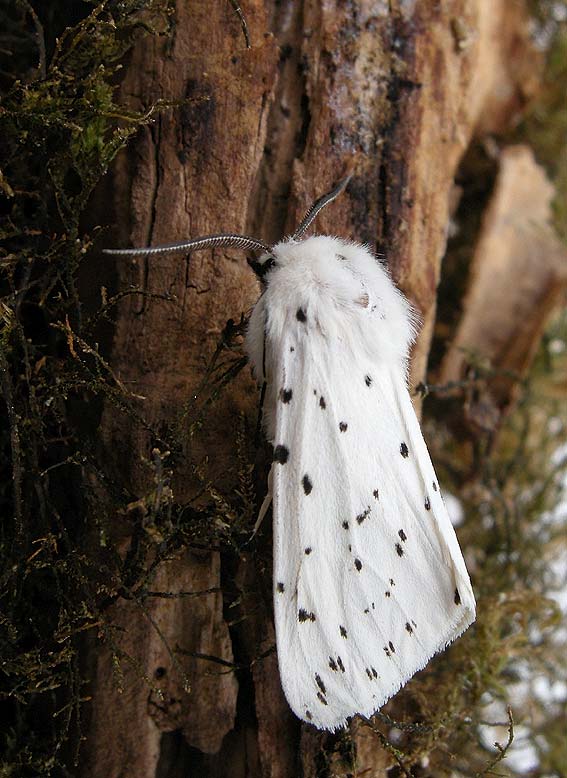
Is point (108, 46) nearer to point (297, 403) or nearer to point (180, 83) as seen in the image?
point (180, 83)

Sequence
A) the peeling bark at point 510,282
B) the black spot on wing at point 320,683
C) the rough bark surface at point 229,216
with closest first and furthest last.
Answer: the black spot on wing at point 320,683 → the rough bark surface at point 229,216 → the peeling bark at point 510,282

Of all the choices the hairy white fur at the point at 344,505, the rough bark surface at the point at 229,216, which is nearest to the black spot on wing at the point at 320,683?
the hairy white fur at the point at 344,505

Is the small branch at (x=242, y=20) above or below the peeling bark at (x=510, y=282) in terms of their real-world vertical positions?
above

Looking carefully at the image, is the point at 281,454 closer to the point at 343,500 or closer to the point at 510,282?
the point at 343,500

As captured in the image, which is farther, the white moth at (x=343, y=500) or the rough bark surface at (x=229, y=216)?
the rough bark surface at (x=229, y=216)

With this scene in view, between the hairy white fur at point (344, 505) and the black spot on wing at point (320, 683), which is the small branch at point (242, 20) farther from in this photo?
the black spot on wing at point (320, 683)

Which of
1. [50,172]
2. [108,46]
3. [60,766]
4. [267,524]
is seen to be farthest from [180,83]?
[60,766]

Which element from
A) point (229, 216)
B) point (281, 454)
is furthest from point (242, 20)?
point (281, 454)

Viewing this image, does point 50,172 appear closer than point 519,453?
Yes
